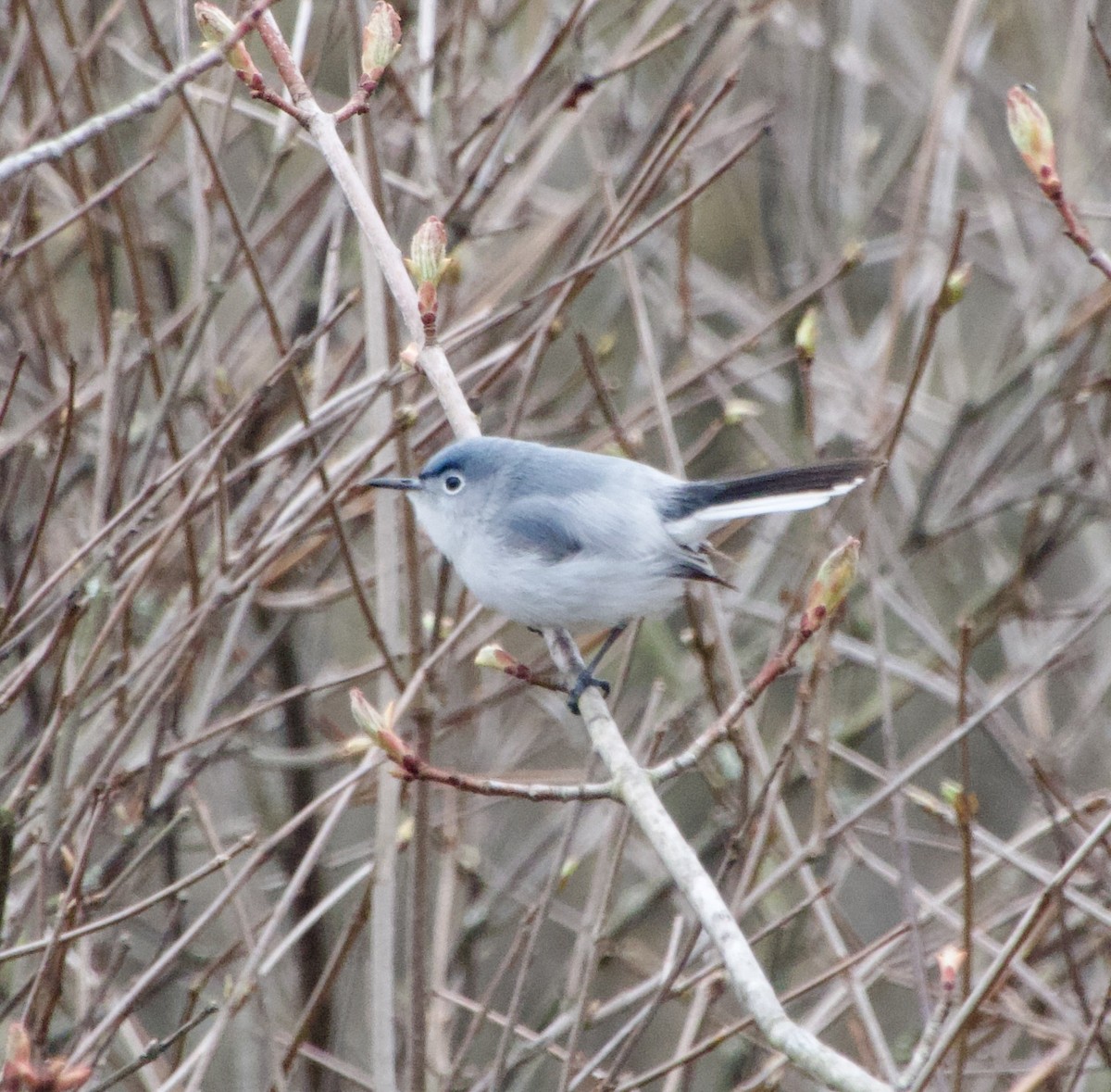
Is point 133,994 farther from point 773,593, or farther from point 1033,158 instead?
point 773,593

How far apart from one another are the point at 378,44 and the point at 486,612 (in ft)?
7.73

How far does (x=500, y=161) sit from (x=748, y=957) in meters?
2.35

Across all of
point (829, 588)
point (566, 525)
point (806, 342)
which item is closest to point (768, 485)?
point (806, 342)

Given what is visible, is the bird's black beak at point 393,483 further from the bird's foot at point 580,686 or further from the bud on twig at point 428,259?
the bird's foot at point 580,686

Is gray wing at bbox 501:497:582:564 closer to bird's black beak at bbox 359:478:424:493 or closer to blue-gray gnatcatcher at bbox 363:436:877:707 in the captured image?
blue-gray gnatcatcher at bbox 363:436:877:707

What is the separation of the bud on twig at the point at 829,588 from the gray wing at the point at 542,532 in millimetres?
1065

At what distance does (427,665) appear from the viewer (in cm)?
242

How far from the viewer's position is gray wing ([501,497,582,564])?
3062 millimetres

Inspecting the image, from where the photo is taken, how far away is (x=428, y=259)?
2.36 m

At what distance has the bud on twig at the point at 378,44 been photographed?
2.40m

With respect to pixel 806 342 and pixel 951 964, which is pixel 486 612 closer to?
pixel 806 342

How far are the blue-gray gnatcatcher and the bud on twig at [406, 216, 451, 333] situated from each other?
56 centimetres

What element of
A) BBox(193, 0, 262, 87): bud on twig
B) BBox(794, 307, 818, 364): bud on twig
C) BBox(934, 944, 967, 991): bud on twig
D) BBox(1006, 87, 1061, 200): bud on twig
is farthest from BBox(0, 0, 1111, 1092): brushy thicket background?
BBox(1006, 87, 1061, 200): bud on twig

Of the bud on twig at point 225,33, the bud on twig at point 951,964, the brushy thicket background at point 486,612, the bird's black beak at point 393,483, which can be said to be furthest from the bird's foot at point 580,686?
the bud on twig at point 225,33
